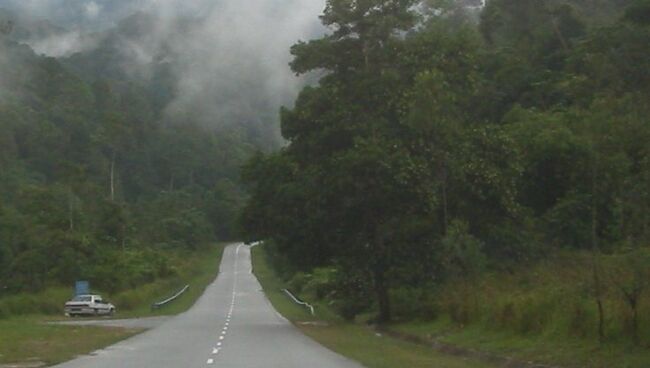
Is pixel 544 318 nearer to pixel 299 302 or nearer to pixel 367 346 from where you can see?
pixel 367 346

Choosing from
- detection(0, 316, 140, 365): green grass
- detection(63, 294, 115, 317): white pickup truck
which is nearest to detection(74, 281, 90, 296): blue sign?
detection(63, 294, 115, 317): white pickup truck

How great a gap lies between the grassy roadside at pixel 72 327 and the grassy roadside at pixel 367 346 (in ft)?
23.0

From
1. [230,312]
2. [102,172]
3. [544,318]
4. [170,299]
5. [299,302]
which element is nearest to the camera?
[544,318]

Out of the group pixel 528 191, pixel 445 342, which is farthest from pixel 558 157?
pixel 445 342

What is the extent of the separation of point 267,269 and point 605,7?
46.4 metres

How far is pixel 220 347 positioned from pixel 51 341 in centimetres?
601

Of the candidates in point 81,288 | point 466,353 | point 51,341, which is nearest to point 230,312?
point 81,288

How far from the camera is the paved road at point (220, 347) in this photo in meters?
22.2

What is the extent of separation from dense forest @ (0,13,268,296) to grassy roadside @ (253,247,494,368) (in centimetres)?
772

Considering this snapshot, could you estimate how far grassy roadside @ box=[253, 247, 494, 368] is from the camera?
22.4 m

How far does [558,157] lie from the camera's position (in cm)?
4803

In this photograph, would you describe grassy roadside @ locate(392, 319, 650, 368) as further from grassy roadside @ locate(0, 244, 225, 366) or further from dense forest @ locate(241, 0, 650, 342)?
grassy roadside @ locate(0, 244, 225, 366)

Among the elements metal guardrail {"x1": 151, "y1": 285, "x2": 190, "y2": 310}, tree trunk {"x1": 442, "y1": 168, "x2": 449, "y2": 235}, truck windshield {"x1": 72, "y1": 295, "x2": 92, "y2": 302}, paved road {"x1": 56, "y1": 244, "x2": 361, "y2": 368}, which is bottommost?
paved road {"x1": 56, "y1": 244, "x2": 361, "y2": 368}

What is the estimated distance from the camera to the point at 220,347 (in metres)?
27.7
